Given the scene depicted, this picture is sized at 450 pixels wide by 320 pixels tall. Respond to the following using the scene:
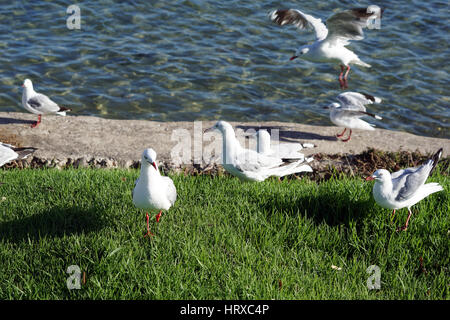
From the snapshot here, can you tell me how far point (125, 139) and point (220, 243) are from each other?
3.90 meters

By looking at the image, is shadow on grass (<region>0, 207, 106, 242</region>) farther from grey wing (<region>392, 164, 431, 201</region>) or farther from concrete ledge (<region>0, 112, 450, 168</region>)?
grey wing (<region>392, 164, 431, 201</region>)

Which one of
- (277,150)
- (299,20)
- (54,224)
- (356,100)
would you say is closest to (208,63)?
(299,20)

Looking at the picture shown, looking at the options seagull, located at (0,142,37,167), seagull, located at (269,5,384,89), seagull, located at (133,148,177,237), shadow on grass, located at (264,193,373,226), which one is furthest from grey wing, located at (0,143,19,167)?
seagull, located at (269,5,384,89)

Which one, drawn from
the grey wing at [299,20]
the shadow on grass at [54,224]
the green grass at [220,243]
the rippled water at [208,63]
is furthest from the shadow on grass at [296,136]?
the shadow on grass at [54,224]

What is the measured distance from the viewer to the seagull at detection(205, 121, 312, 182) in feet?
18.0

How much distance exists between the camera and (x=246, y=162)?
5.45m

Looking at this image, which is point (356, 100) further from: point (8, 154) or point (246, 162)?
point (8, 154)

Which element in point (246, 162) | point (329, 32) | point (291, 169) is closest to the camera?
point (246, 162)

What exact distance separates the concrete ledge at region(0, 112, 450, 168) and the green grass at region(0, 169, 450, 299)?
5.58 feet

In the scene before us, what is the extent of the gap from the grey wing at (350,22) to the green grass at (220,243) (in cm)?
320

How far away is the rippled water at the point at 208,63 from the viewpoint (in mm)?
10539
